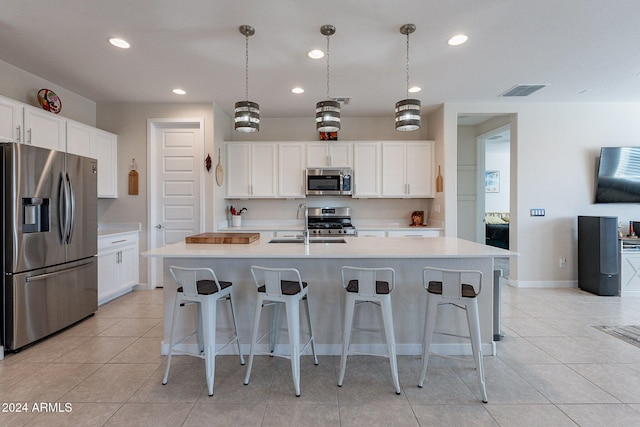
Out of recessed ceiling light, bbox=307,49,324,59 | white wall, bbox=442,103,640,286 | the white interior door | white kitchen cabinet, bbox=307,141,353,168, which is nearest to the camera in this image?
recessed ceiling light, bbox=307,49,324,59

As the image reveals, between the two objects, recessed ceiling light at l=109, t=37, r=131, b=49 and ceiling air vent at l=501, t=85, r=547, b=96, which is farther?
ceiling air vent at l=501, t=85, r=547, b=96

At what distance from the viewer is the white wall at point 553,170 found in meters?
4.75

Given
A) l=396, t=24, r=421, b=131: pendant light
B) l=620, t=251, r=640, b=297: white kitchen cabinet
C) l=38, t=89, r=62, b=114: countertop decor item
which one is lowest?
l=620, t=251, r=640, b=297: white kitchen cabinet

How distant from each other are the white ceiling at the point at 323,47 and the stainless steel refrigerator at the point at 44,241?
1.08 meters

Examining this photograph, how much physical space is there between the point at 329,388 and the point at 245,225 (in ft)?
12.0

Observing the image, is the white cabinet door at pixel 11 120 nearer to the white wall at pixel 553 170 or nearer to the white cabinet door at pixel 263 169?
the white cabinet door at pixel 263 169

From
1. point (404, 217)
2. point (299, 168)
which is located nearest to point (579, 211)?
point (404, 217)

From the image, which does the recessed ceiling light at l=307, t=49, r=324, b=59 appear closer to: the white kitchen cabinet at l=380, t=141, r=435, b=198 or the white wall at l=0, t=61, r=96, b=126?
the white kitchen cabinet at l=380, t=141, r=435, b=198

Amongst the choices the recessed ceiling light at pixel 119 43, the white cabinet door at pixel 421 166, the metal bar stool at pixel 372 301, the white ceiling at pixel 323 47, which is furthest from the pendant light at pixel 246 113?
the white cabinet door at pixel 421 166

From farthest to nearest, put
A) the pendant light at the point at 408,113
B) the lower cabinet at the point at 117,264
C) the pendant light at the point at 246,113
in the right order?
1. the lower cabinet at the point at 117,264
2. the pendant light at the point at 246,113
3. the pendant light at the point at 408,113

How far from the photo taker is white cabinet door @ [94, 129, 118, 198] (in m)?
4.31

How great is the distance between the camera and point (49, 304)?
119 inches

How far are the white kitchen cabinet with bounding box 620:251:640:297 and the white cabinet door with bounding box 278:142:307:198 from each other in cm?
466

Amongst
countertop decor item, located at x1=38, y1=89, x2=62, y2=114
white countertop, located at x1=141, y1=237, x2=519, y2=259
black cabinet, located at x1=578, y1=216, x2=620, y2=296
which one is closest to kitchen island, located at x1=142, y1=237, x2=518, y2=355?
white countertop, located at x1=141, y1=237, x2=519, y2=259
